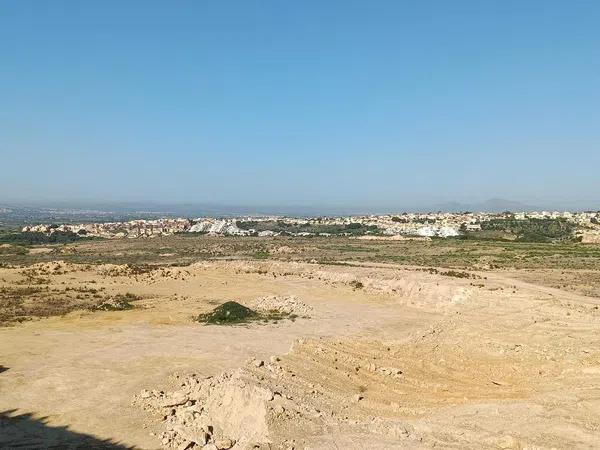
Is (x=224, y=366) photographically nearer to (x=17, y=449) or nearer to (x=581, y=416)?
(x=17, y=449)

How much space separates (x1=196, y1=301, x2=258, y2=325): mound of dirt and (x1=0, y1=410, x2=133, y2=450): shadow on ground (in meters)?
12.3

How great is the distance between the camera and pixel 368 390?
16188 mm

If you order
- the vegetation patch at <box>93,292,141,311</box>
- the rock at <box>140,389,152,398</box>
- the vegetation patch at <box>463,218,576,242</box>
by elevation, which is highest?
the vegetation patch at <box>463,218,576,242</box>

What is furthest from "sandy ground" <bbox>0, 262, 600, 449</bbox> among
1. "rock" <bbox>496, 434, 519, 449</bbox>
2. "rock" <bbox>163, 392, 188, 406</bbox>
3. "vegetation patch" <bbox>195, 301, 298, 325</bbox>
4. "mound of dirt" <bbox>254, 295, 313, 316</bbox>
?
"mound of dirt" <bbox>254, 295, 313, 316</bbox>

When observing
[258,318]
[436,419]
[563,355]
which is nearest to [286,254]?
[258,318]

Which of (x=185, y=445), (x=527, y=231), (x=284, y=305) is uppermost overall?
(x=527, y=231)

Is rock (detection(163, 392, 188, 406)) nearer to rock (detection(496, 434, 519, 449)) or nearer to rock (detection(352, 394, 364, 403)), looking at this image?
rock (detection(352, 394, 364, 403))

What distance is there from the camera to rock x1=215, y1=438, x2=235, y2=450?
11.4 m

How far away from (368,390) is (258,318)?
10733mm

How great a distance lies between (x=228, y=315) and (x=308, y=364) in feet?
29.7

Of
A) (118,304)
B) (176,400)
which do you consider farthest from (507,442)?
(118,304)

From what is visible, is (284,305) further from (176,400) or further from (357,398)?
(176,400)

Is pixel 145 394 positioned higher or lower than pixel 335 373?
higher

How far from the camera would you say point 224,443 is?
11555 mm
